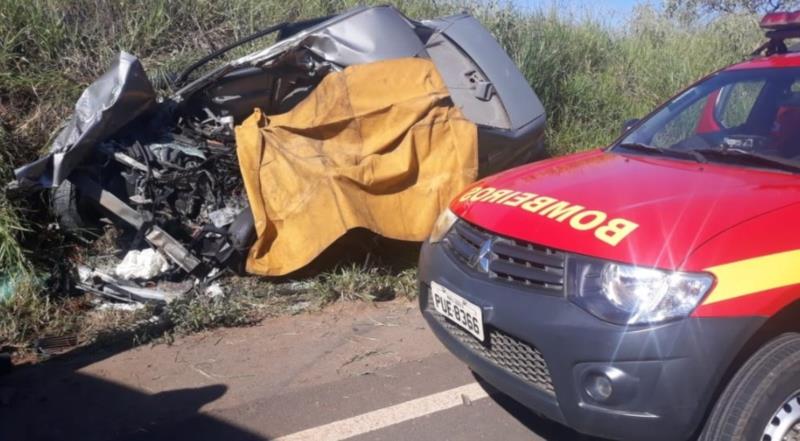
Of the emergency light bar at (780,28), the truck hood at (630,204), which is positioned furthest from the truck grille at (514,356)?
the emergency light bar at (780,28)

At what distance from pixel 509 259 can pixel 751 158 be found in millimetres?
1260

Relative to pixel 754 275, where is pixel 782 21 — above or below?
above

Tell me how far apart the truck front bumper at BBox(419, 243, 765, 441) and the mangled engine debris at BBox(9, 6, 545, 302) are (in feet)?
7.38

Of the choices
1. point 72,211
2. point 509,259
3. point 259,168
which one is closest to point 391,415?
point 509,259

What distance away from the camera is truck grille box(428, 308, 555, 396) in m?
3.01

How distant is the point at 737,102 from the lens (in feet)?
14.5

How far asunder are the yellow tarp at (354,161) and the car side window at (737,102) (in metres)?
1.68

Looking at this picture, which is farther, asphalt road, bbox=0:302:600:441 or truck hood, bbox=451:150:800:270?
asphalt road, bbox=0:302:600:441

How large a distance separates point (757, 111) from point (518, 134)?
212cm

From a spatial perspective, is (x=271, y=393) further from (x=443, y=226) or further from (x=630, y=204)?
(x=630, y=204)

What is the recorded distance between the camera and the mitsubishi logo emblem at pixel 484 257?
3.25 m

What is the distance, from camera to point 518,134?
19.7 ft

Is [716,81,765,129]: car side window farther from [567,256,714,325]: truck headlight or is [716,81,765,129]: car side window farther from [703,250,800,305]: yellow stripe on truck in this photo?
[567,256,714,325]: truck headlight

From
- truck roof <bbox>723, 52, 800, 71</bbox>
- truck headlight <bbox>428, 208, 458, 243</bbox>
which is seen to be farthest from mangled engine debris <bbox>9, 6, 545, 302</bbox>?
truck roof <bbox>723, 52, 800, 71</bbox>
